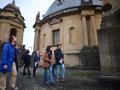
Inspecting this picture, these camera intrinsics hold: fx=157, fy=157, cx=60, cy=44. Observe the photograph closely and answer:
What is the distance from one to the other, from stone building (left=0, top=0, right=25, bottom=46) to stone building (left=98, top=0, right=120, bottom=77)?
723 inches

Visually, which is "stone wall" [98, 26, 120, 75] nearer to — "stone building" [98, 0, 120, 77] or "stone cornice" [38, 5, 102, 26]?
"stone building" [98, 0, 120, 77]

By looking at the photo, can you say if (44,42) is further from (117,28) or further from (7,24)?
(117,28)

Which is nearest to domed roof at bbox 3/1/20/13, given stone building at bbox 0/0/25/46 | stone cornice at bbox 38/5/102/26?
stone building at bbox 0/0/25/46

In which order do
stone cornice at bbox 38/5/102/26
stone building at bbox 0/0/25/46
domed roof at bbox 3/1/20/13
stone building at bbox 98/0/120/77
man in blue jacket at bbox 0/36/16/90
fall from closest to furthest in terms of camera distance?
man in blue jacket at bbox 0/36/16/90 < stone building at bbox 98/0/120/77 < stone cornice at bbox 38/5/102/26 < stone building at bbox 0/0/25/46 < domed roof at bbox 3/1/20/13

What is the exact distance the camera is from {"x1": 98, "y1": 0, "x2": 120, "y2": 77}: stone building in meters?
8.45

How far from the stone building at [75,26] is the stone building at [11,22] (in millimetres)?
5424

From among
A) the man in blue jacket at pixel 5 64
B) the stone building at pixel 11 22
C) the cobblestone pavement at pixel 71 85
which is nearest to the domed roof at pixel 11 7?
the stone building at pixel 11 22

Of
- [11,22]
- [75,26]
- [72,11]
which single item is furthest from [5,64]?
[11,22]

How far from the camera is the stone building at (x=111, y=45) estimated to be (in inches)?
332

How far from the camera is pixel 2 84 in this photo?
5211 mm

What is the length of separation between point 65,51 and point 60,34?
3.02 m

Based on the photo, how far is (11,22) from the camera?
2553 cm

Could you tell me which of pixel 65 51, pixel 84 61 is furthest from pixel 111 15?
pixel 65 51

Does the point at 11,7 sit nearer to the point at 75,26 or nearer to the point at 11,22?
the point at 11,22
